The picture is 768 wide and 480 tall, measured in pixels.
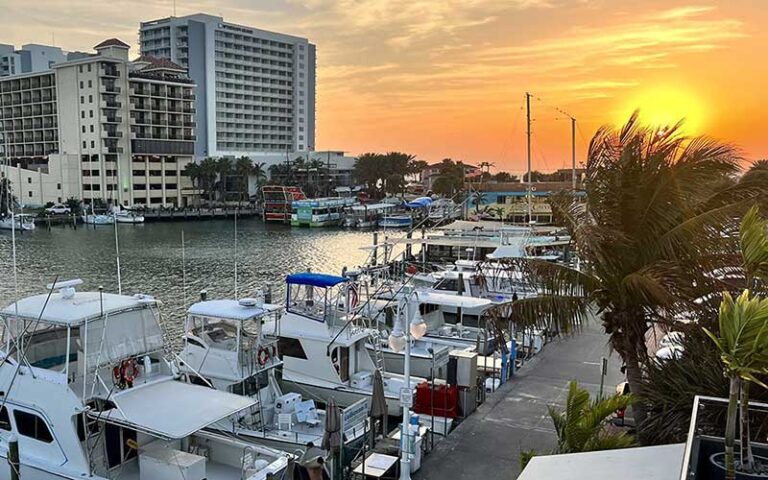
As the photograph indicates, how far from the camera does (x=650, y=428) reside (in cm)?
872

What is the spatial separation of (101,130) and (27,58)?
10902 cm

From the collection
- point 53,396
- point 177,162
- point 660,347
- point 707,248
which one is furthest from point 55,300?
point 177,162

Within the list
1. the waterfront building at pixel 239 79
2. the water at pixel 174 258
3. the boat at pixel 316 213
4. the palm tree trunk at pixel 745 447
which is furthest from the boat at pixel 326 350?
the waterfront building at pixel 239 79

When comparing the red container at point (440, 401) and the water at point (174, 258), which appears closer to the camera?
the red container at point (440, 401)

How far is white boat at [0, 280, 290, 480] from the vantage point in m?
11.1

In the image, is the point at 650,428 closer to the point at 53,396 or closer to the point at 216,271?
the point at 53,396

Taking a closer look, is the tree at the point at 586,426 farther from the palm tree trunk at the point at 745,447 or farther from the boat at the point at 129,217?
the boat at the point at 129,217

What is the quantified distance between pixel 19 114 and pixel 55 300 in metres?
100

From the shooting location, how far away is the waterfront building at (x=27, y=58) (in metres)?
168

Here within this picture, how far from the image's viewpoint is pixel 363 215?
294ft

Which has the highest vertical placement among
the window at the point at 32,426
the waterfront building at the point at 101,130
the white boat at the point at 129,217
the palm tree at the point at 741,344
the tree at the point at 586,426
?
the waterfront building at the point at 101,130

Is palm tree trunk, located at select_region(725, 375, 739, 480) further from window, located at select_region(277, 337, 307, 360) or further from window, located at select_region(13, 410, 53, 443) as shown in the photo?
window, located at select_region(277, 337, 307, 360)

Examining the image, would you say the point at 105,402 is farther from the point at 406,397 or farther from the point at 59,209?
the point at 59,209

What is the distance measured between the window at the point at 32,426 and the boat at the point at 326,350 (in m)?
5.99
